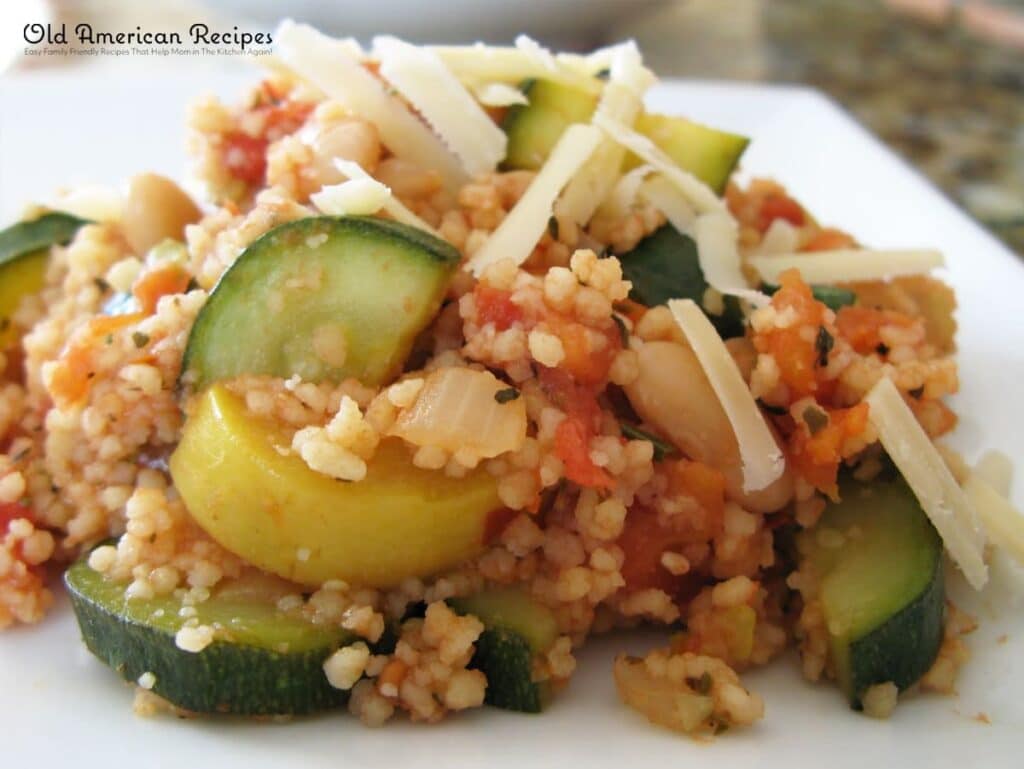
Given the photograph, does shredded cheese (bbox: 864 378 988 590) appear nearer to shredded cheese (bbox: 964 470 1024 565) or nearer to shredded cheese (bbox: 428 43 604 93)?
shredded cheese (bbox: 964 470 1024 565)

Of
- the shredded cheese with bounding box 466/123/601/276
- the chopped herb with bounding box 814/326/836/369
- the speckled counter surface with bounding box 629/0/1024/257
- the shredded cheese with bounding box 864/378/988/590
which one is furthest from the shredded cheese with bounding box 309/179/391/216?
the speckled counter surface with bounding box 629/0/1024/257

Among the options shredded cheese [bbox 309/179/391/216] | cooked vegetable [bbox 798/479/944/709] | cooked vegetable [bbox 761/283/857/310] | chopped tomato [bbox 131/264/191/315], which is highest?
shredded cheese [bbox 309/179/391/216]

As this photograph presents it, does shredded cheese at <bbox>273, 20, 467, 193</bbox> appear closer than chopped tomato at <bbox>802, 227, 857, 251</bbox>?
Yes

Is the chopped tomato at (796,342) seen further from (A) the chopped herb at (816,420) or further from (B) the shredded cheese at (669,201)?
(B) the shredded cheese at (669,201)

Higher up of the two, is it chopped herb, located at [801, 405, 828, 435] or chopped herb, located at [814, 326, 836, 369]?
chopped herb, located at [814, 326, 836, 369]

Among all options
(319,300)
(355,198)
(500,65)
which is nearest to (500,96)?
(500,65)

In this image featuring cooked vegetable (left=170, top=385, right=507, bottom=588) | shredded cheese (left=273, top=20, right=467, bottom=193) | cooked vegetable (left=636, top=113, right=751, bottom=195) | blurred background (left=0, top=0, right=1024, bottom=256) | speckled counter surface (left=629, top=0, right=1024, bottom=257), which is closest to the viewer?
cooked vegetable (left=170, top=385, right=507, bottom=588)

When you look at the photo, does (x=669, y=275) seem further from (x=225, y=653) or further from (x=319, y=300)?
(x=225, y=653)
